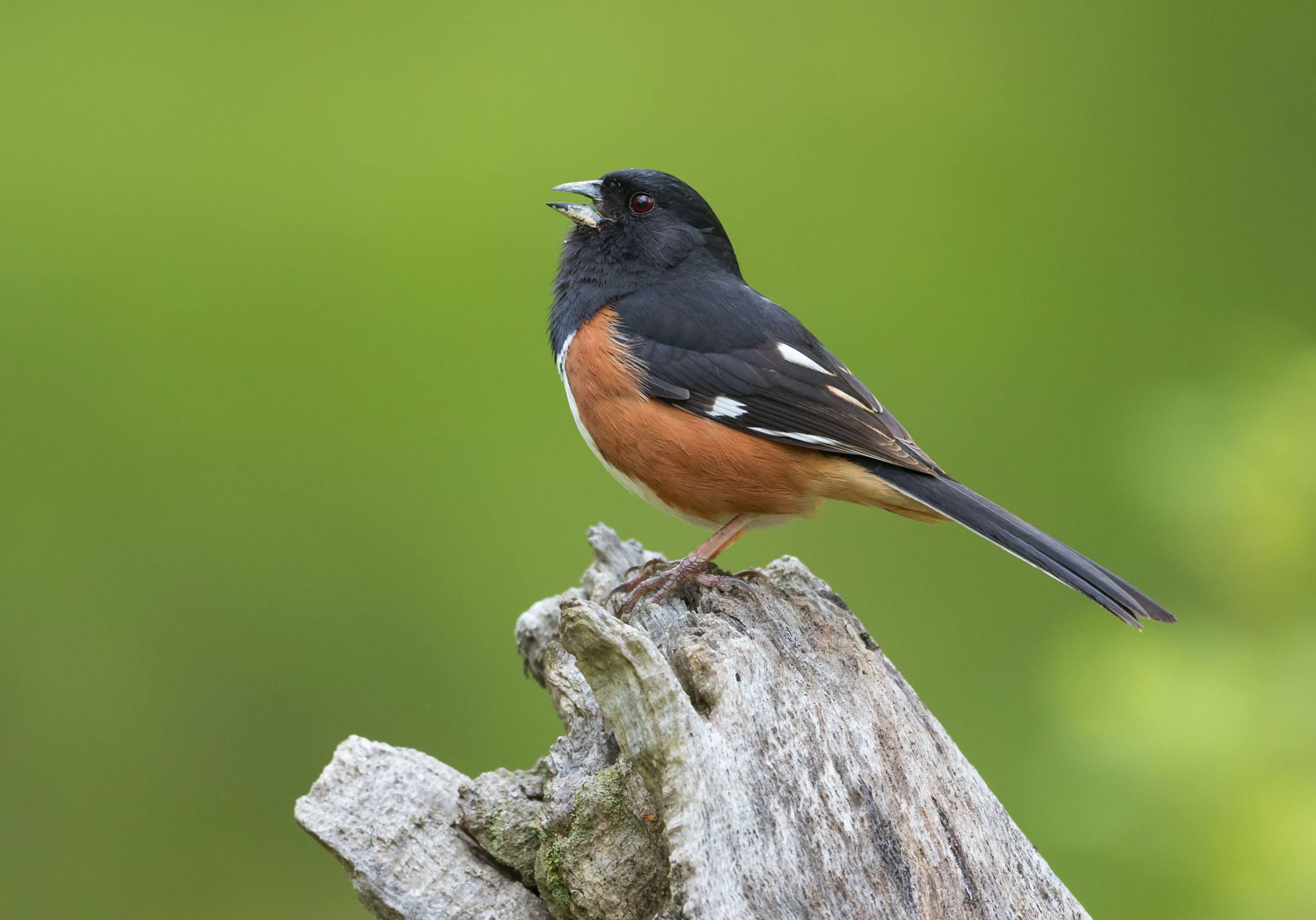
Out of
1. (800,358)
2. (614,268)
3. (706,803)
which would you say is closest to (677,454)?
(800,358)

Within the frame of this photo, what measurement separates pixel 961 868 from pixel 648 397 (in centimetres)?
117

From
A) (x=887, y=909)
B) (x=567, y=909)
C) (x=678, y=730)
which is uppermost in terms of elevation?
(x=678, y=730)

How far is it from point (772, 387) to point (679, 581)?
0.46 m

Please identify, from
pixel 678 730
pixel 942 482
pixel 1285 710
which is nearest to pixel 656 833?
pixel 678 730

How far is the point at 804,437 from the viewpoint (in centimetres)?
241

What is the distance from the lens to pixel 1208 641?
2.51 m

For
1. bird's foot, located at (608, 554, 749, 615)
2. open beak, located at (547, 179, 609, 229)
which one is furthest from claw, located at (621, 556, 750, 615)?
open beak, located at (547, 179, 609, 229)

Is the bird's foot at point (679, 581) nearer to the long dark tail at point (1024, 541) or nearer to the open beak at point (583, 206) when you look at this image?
the long dark tail at point (1024, 541)

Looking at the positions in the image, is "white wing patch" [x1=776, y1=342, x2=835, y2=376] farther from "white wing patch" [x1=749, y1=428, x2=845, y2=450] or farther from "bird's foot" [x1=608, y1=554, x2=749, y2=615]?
"bird's foot" [x1=608, y1=554, x2=749, y2=615]

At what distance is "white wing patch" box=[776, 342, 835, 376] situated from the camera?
257 centimetres

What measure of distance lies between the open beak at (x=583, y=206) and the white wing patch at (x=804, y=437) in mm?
803

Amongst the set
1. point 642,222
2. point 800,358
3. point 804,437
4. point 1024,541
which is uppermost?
point 642,222

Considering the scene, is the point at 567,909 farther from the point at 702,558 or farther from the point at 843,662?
the point at 702,558

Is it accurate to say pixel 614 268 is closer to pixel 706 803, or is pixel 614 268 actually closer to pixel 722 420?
pixel 722 420
